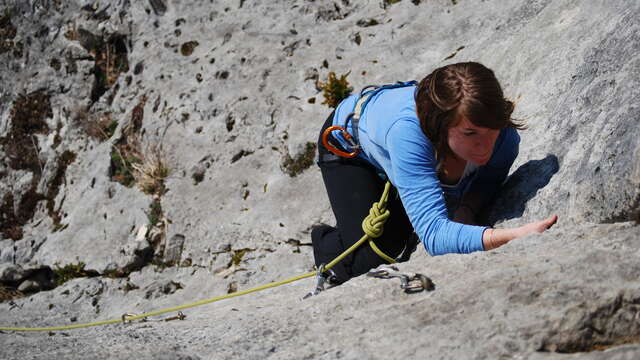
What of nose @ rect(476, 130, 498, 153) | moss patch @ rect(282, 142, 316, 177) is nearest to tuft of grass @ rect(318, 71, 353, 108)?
moss patch @ rect(282, 142, 316, 177)

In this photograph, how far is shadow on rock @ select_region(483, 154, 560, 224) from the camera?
428 cm

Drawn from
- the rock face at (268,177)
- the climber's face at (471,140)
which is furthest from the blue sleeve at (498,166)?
the climber's face at (471,140)

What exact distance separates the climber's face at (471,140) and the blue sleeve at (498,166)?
0.57 meters

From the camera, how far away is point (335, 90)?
7.86m

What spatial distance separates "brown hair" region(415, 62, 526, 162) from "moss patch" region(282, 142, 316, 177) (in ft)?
12.8

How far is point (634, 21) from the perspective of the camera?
14.3 ft

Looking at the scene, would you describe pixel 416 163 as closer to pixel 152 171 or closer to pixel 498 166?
pixel 498 166

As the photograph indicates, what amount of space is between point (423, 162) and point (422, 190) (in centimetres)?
18

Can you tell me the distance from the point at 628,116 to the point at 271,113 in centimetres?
533

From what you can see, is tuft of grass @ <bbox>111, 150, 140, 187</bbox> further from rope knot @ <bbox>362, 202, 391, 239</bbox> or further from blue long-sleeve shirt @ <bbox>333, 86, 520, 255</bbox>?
blue long-sleeve shirt @ <bbox>333, 86, 520, 255</bbox>

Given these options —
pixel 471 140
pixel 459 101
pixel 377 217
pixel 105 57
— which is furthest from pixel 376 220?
pixel 105 57

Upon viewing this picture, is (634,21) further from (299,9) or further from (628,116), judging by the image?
(299,9)

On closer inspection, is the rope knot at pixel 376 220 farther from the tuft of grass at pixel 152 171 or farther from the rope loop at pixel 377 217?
the tuft of grass at pixel 152 171

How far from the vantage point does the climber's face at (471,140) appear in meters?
3.59
